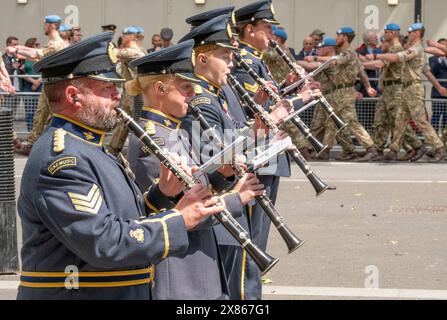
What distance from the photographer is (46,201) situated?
4211 mm

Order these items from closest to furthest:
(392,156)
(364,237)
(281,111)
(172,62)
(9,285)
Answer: (172,62) < (281,111) < (9,285) < (364,237) < (392,156)

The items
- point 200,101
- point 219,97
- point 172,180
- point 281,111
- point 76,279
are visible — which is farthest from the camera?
point 281,111

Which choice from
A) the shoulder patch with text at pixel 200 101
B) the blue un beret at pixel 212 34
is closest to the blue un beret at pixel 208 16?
the blue un beret at pixel 212 34

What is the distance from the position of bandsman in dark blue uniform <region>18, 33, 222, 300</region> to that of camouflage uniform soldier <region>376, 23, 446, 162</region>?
12038 millimetres

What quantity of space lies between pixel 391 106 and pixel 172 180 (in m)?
12.1

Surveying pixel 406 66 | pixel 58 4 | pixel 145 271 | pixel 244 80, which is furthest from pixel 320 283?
pixel 58 4

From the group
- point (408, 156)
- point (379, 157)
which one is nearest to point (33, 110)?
point (379, 157)

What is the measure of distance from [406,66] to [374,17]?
17.8 feet

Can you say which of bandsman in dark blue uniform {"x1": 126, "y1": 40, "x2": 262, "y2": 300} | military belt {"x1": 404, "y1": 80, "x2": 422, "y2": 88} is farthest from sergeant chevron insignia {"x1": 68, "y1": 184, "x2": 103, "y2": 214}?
military belt {"x1": 404, "y1": 80, "x2": 422, "y2": 88}

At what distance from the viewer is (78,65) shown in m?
4.45

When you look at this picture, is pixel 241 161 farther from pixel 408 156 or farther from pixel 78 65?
pixel 408 156

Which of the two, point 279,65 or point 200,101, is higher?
point 200,101

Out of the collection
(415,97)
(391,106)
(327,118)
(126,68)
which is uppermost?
(126,68)
